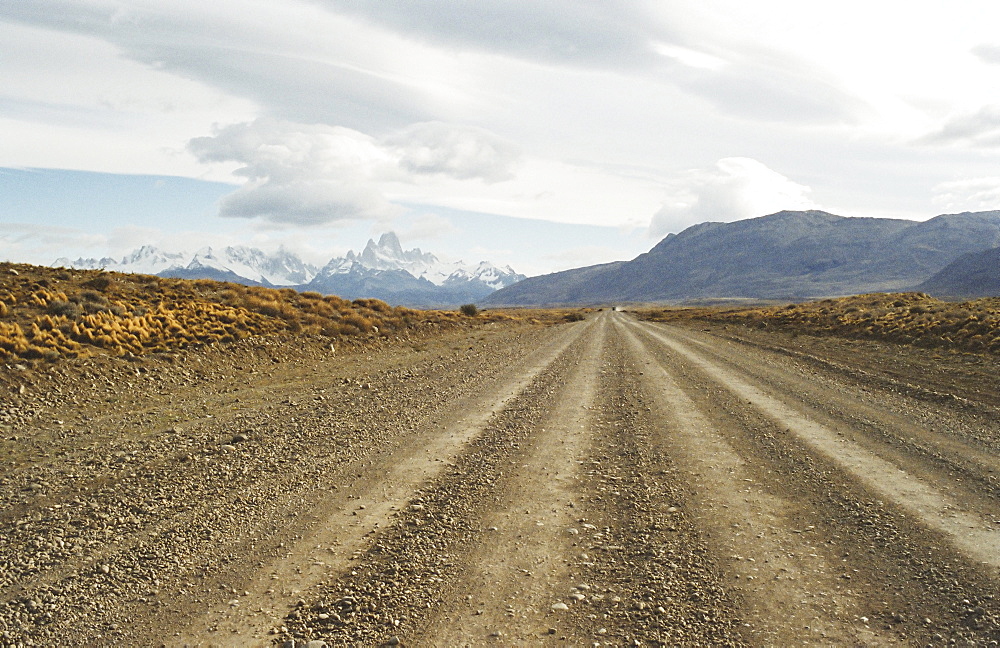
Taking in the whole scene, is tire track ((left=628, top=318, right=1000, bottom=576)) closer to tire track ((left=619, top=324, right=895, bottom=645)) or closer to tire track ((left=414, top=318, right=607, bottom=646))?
tire track ((left=619, top=324, right=895, bottom=645))

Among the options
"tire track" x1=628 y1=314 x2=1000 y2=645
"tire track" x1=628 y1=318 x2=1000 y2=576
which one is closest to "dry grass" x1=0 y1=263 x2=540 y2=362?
"tire track" x1=628 y1=314 x2=1000 y2=645

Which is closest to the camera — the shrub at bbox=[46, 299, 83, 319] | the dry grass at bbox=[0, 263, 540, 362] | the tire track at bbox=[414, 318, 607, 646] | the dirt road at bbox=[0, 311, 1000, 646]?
the tire track at bbox=[414, 318, 607, 646]

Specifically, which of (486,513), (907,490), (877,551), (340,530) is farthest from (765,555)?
(340,530)

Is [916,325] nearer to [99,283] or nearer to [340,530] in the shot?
[340,530]

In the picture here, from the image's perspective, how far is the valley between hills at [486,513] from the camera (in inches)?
175

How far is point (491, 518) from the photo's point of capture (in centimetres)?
641

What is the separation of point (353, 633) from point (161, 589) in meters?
1.99

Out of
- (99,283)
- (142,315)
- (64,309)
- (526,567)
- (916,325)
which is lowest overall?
(526,567)

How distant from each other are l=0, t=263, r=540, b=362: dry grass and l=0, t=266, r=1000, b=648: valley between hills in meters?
0.75

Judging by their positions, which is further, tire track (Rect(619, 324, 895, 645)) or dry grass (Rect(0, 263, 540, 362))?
dry grass (Rect(0, 263, 540, 362))

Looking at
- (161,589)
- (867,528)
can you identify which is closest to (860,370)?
(867,528)

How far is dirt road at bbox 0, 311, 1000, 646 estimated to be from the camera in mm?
4445

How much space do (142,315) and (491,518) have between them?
1668 cm

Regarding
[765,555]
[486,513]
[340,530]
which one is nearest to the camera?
[765,555]
